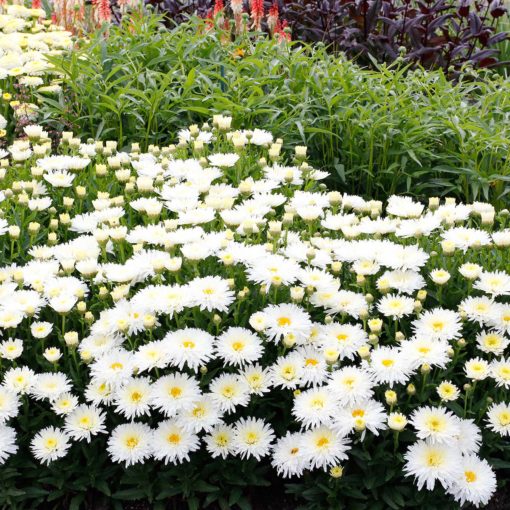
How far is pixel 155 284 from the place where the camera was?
2744mm

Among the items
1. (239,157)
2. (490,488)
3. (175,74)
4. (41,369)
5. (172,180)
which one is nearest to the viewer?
(490,488)

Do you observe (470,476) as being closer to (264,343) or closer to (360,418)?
(360,418)

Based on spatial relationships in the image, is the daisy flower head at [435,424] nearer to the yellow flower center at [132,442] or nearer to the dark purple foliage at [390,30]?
the yellow flower center at [132,442]

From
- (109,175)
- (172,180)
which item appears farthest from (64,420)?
(109,175)

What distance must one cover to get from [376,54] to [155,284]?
405 centimetres

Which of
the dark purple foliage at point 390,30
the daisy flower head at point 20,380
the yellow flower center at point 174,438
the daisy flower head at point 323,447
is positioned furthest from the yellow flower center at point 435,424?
the dark purple foliage at point 390,30

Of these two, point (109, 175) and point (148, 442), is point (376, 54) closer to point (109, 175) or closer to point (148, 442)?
point (109, 175)

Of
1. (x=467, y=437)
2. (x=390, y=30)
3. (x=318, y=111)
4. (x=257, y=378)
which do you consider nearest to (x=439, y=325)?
(x=467, y=437)

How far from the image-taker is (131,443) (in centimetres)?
233

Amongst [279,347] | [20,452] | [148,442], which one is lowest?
[20,452]

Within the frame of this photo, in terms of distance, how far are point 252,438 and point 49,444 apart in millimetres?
592

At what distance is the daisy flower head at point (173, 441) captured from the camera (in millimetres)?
2275

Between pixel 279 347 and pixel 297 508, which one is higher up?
pixel 279 347

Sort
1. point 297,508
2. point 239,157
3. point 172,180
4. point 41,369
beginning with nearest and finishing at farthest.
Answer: point 297,508 < point 41,369 < point 172,180 < point 239,157
